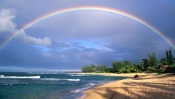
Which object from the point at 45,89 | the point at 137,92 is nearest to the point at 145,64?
the point at 45,89

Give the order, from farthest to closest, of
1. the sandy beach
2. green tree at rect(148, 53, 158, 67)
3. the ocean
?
green tree at rect(148, 53, 158, 67)
the ocean
the sandy beach

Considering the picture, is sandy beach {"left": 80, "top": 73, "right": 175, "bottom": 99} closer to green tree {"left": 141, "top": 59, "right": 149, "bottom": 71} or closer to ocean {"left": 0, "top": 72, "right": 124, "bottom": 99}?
ocean {"left": 0, "top": 72, "right": 124, "bottom": 99}

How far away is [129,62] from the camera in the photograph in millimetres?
191000

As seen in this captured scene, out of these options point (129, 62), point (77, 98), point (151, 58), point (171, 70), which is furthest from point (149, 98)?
point (129, 62)

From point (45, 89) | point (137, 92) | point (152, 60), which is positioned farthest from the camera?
point (152, 60)

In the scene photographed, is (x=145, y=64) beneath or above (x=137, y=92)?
above

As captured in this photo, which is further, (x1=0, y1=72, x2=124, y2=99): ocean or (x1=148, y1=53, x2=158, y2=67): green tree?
(x1=148, y1=53, x2=158, y2=67): green tree

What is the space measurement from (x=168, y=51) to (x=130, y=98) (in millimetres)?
115172

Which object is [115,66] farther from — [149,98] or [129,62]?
[149,98]

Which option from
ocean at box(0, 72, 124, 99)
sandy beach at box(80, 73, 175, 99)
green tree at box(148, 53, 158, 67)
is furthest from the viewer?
green tree at box(148, 53, 158, 67)

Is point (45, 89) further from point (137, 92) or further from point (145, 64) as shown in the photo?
point (145, 64)

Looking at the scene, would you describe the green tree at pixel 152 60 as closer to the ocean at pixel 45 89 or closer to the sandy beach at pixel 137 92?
the ocean at pixel 45 89

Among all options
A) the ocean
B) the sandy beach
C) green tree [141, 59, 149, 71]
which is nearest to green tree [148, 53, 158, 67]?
green tree [141, 59, 149, 71]

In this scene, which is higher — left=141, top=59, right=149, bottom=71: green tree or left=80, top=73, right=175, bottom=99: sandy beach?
left=141, top=59, right=149, bottom=71: green tree
